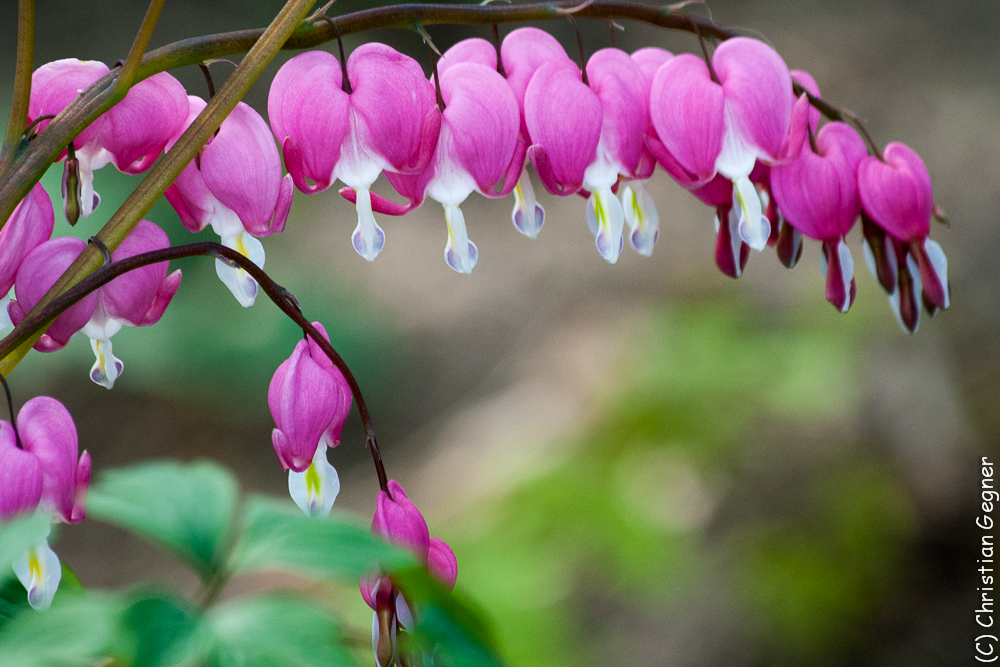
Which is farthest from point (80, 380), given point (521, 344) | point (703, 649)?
point (703, 649)

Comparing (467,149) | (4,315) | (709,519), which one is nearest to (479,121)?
(467,149)

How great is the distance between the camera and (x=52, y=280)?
0.49 meters

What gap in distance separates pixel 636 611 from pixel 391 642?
5.72 ft

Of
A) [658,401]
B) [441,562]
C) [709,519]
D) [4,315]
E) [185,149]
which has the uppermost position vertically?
[185,149]

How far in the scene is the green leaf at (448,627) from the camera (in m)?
0.28

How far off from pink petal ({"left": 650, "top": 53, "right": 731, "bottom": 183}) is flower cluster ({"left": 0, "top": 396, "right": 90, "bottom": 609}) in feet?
1.43

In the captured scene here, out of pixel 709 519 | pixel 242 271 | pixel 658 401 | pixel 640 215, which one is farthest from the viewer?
pixel 658 401

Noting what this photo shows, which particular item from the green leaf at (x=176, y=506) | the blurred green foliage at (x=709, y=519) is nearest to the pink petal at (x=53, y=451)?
the green leaf at (x=176, y=506)

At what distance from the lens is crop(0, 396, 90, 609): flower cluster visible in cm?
46

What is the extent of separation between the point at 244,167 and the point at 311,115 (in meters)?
0.06

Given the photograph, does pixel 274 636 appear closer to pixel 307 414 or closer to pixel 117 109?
pixel 307 414

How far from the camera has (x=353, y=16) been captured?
1.70ft

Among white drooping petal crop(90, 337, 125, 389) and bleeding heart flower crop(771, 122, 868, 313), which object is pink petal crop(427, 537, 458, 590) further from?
bleeding heart flower crop(771, 122, 868, 313)

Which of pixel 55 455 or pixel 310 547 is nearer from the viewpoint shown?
pixel 310 547
